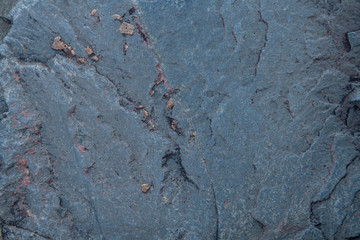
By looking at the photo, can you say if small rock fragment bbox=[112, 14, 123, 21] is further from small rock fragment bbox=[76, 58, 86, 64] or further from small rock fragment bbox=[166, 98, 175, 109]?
small rock fragment bbox=[166, 98, 175, 109]

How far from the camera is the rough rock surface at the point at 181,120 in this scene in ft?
3.90

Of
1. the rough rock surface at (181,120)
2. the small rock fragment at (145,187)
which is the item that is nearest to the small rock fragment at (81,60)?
the rough rock surface at (181,120)

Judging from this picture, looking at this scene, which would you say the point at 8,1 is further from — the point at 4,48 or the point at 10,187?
the point at 10,187

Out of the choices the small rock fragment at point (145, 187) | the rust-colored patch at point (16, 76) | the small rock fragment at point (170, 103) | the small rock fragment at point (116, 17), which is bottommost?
the small rock fragment at point (145, 187)

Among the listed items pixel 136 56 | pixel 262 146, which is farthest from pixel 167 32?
pixel 262 146

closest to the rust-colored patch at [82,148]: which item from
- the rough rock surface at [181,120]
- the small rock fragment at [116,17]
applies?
the rough rock surface at [181,120]

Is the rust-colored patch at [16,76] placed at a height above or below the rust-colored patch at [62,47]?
below

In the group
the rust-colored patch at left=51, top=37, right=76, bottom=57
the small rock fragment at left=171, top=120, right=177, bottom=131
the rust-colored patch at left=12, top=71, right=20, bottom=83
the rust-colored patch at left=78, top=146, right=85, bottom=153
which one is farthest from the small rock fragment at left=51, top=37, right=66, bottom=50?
the small rock fragment at left=171, top=120, right=177, bottom=131

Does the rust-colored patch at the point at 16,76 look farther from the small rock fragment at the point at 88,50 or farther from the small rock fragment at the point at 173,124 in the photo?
the small rock fragment at the point at 173,124

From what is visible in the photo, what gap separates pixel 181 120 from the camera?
4.08ft

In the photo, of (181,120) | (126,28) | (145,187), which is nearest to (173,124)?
(181,120)

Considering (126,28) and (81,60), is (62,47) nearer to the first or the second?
(81,60)

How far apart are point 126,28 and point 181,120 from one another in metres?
0.36

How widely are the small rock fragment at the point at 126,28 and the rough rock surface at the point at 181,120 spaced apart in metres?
0.02
